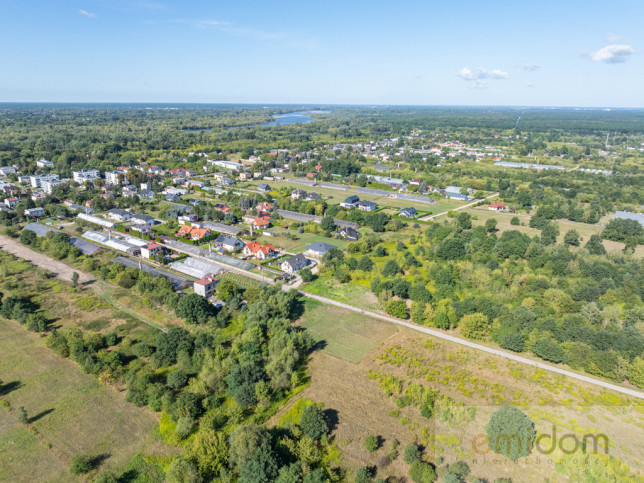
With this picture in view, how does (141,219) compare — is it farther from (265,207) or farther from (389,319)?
(389,319)

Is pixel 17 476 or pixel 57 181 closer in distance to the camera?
pixel 17 476

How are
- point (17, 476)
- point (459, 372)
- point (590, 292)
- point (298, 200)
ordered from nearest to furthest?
1. point (17, 476)
2. point (459, 372)
3. point (590, 292)
4. point (298, 200)

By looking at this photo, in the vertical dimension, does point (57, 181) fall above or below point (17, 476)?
above

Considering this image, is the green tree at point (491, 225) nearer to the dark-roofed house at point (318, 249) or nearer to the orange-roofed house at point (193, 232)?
the dark-roofed house at point (318, 249)

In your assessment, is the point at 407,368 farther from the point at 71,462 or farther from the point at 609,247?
the point at 609,247

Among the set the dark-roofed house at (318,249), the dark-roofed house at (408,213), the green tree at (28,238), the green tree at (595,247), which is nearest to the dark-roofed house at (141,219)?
the green tree at (28,238)

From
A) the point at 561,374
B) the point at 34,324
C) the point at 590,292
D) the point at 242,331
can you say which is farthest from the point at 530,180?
the point at 34,324

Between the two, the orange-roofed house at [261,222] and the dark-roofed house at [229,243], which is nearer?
the dark-roofed house at [229,243]
